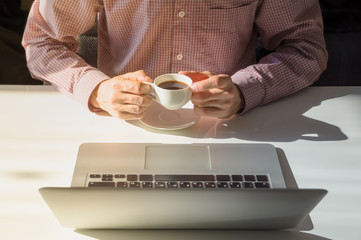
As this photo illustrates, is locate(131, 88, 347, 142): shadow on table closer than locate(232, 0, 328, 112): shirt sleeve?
Yes

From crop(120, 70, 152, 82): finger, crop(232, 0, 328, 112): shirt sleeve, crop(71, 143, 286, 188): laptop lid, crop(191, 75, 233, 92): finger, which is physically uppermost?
crop(232, 0, 328, 112): shirt sleeve

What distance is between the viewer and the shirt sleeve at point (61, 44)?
125 centimetres

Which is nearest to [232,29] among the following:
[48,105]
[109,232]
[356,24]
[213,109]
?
[213,109]

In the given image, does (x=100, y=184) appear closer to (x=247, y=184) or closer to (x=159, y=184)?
(x=159, y=184)

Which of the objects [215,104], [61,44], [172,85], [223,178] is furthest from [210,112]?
[61,44]

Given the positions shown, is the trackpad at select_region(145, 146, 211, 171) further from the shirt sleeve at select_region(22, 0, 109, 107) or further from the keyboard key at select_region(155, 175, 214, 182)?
the shirt sleeve at select_region(22, 0, 109, 107)

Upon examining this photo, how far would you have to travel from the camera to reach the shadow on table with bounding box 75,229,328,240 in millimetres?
872

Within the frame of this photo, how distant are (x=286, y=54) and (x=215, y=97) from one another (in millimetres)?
353

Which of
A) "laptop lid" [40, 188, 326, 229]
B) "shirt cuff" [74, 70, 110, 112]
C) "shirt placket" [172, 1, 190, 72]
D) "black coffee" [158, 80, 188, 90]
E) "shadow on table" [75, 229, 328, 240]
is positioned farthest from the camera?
"shirt placket" [172, 1, 190, 72]

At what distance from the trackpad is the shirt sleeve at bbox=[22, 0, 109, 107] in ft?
0.93

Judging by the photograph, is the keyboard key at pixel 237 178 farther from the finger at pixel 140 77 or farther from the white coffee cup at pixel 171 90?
the finger at pixel 140 77

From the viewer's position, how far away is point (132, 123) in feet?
3.86

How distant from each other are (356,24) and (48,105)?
1676mm

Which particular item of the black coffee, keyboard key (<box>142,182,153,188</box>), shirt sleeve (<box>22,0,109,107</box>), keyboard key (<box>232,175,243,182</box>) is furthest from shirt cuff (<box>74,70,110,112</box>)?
keyboard key (<box>232,175,243,182</box>)
